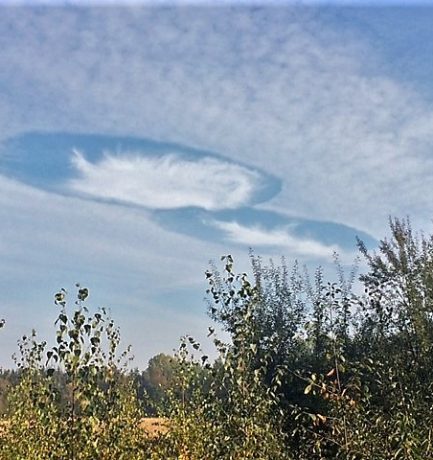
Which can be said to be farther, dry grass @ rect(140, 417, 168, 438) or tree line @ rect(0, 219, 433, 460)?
dry grass @ rect(140, 417, 168, 438)

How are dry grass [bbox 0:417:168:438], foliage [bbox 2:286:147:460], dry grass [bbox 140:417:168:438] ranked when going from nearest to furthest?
1. foliage [bbox 2:286:147:460]
2. dry grass [bbox 0:417:168:438]
3. dry grass [bbox 140:417:168:438]

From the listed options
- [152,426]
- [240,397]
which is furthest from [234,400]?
[152,426]

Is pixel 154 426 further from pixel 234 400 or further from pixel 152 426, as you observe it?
pixel 234 400

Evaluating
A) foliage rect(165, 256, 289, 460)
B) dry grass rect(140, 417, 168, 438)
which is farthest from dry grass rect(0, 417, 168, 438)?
foliage rect(165, 256, 289, 460)

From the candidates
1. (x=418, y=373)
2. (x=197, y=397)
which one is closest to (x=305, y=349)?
(x=418, y=373)

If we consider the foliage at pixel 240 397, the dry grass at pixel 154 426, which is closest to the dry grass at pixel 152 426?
the dry grass at pixel 154 426

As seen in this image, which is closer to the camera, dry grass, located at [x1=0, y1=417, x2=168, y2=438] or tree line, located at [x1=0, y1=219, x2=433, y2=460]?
tree line, located at [x1=0, y1=219, x2=433, y2=460]

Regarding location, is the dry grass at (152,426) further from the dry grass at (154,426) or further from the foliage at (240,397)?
the foliage at (240,397)

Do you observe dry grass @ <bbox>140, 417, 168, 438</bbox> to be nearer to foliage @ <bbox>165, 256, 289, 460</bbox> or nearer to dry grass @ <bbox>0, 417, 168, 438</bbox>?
dry grass @ <bbox>0, 417, 168, 438</bbox>

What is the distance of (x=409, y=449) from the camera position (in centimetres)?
531

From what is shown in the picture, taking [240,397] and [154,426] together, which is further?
[154,426]

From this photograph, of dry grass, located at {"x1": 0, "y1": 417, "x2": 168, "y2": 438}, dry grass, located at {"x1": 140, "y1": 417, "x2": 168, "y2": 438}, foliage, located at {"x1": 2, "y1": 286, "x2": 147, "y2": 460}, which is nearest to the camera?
foliage, located at {"x1": 2, "y1": 286, "x2": 147, "y2": 460}

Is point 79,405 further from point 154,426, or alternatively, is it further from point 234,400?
point 154,426

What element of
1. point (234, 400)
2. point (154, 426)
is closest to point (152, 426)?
point (154, 426)
